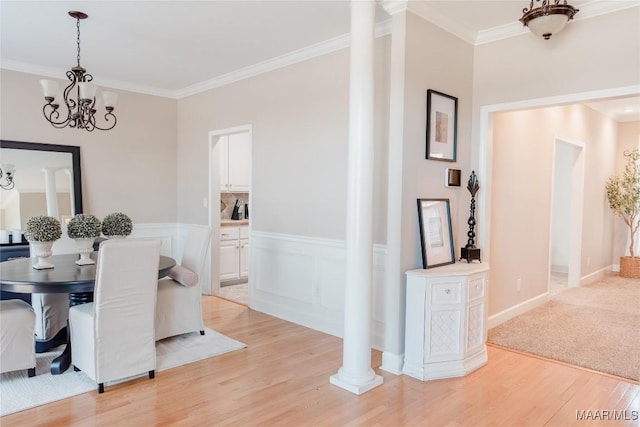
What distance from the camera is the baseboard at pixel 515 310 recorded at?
4141 millimetres

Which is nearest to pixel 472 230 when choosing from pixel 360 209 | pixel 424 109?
pixel 424 109

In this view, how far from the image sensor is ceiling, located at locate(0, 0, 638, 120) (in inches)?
126

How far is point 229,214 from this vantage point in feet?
21.7

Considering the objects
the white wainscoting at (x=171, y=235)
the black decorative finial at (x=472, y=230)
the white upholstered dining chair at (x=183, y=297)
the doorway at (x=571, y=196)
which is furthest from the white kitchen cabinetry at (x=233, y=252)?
the doorway at (x=571, y=196)

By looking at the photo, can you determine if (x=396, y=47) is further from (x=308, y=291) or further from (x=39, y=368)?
(x=39, y=368)

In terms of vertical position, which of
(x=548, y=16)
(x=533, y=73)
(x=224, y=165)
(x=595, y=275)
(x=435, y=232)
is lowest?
(x=595, y=275)

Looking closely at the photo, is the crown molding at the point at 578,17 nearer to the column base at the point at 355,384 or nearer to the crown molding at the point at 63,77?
the column base at the point at 355,384

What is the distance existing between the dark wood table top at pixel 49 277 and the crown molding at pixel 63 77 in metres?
2.45

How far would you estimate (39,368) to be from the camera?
310 cm

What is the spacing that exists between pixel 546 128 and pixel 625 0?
215 cm

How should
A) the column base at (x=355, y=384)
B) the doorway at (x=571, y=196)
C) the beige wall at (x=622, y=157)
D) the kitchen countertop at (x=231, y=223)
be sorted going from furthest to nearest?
the beige wall at (x=622, y=157)
the doorway at (x=571, y=196)
the kitchen countertop at (x=231, y=223)
the column base at (x=355, y=384)

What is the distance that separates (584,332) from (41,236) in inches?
184

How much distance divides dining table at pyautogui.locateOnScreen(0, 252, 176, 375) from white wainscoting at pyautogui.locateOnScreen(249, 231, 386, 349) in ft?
4.13

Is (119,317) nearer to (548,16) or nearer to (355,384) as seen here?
(355,384)
